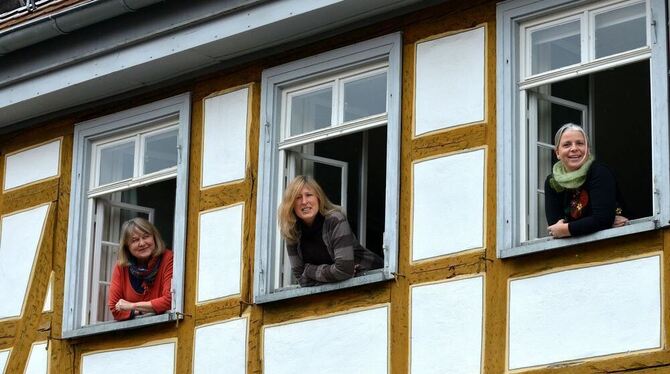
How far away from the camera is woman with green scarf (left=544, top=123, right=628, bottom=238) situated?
14469mm

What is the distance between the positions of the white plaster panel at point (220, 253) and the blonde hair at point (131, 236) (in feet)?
2.08

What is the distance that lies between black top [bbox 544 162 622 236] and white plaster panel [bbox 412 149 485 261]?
70 cm

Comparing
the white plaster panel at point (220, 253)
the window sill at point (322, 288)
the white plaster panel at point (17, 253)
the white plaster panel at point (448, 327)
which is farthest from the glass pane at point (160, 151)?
the white plaster panel at point (448, 327)

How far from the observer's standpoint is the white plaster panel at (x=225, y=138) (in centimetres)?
1752

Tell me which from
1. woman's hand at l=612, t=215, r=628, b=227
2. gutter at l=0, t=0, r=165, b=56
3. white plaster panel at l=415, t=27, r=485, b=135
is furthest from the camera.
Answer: gutter at l=0, t=0, r=165, b=56

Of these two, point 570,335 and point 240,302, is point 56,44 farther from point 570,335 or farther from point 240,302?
point 570,335

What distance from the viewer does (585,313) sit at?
14398 mm

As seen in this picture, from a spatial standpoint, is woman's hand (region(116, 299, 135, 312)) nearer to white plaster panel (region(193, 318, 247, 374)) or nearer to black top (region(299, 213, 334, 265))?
white plaster panel (region(193, 318, 247, 374))

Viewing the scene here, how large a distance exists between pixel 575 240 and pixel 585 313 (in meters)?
0.48

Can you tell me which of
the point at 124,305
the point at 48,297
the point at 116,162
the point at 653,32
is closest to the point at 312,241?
the point at 124,305

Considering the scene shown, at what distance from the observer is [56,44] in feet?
60.5

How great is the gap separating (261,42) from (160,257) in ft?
6.46

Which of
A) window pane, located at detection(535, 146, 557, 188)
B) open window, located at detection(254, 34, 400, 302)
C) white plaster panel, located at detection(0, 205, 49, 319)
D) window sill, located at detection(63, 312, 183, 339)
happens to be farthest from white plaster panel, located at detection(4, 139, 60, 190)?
window pane, located at detection(535, 146, 557, 188)

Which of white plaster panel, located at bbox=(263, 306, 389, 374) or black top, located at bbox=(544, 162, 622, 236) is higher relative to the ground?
black top, located at bbox=(544, 162, 622, 236)
